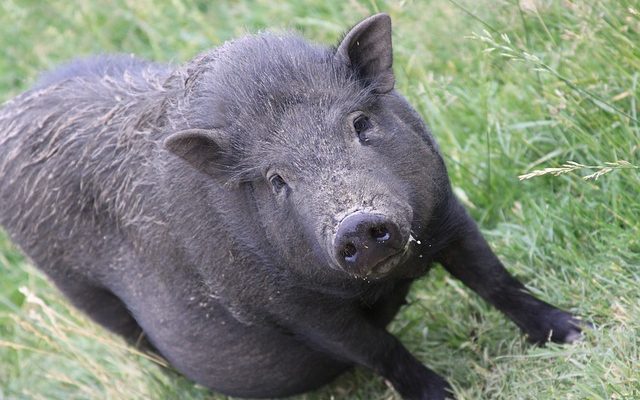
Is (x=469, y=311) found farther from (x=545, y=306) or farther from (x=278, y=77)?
(x=278, y=77)

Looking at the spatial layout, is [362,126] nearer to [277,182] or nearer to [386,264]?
[277,182]

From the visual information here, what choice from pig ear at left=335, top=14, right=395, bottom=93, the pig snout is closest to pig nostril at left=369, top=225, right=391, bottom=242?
the pig snout

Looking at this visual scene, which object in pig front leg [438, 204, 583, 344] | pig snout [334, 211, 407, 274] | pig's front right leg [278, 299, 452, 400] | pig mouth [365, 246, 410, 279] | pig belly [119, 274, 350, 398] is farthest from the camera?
pig belly [119, 274, 350, 398]

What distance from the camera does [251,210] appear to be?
4.40 meters

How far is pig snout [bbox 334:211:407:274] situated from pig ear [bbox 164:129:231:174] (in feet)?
2.63

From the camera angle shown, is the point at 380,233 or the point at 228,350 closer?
the point at 380,233

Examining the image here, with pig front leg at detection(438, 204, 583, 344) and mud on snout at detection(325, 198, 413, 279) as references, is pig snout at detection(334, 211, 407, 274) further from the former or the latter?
pig front leg at detection(438, 204, 583, 344)

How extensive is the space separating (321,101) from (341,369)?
1627 millimetres

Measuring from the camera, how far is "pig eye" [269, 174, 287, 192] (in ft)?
13.7

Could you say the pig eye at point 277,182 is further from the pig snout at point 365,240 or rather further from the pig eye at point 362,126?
the pig snout at point 365,240

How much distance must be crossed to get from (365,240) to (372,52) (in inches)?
40.0

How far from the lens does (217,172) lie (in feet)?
14.5

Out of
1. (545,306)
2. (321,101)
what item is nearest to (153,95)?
(321,101)

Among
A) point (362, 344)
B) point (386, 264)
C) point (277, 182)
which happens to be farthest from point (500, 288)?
point (277, 182)
